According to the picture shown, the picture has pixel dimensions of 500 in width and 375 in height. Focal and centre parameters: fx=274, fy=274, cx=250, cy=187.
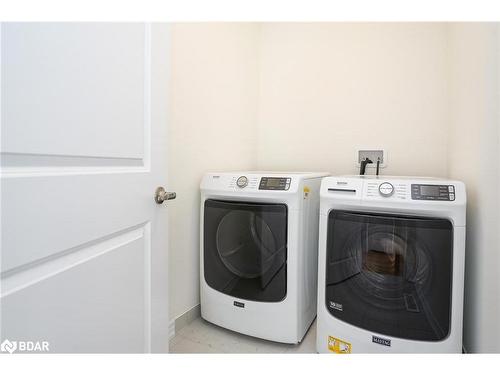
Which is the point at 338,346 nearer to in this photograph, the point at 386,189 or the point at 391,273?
the point at 391,273

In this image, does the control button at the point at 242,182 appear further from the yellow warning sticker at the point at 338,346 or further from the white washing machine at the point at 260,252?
the yellow warning sticker at the point at 338,346

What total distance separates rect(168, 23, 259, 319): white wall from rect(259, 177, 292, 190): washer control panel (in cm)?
43

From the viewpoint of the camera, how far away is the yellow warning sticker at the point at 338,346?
1223mm

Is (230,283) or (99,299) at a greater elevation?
(99,299)

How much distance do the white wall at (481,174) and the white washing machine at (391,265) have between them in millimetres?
97

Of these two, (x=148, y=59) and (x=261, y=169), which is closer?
(x=148, y=59)

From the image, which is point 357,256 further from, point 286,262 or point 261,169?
point 261,169

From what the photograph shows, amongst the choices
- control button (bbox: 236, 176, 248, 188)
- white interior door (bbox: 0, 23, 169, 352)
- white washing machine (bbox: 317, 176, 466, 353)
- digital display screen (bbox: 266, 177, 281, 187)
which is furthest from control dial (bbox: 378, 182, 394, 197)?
white interior door (bbox: 0, 23, 169, 352)

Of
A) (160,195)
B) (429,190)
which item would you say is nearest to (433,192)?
(429,190)

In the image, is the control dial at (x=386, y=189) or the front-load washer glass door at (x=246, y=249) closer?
the control dial at (x=386, y=189)

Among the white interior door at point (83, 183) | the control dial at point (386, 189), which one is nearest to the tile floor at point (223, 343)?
the white interior door at point (83, 183)
